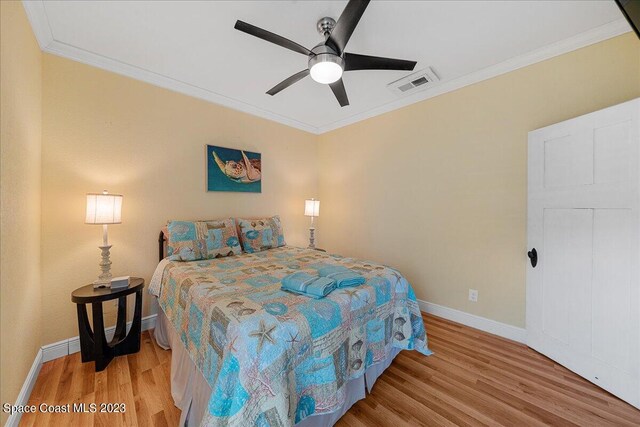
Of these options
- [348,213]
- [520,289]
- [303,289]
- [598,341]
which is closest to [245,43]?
[303,289]

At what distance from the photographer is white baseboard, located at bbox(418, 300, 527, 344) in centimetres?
233

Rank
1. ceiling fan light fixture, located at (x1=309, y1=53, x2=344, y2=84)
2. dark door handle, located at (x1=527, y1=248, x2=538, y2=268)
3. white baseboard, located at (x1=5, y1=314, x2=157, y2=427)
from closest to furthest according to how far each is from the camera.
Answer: white baseboard, located at (x1=5, y1=314, x2=157, y2=427) < ceiling fan light fixture, located at (x1=309, y1=53, x2=344, y2=84) < dark door handle, located at (x1=527, y1=248, x2=538, y2=268)

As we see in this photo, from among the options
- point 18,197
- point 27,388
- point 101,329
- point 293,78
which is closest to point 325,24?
point 293,78

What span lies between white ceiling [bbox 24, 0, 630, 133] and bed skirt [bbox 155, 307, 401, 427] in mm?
2368

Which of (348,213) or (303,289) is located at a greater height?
(348,213)

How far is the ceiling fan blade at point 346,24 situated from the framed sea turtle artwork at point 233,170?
197 cm

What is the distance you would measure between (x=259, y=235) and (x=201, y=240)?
2.17ft

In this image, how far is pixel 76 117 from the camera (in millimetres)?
2184

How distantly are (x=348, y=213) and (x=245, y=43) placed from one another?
2.56 metres

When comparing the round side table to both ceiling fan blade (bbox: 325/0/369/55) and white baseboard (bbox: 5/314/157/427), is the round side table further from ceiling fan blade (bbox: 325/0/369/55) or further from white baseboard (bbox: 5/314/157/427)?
ceiling fan blade (bbox: 325/0/369/55)

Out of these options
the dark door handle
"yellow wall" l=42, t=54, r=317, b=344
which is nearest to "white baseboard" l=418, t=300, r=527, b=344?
the dark door handle

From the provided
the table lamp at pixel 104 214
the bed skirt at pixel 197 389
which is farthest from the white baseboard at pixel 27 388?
the bed skirt at pixel 197 389

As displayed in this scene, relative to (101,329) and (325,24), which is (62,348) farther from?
(325,24)

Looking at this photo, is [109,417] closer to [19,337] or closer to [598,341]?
[19,337]
